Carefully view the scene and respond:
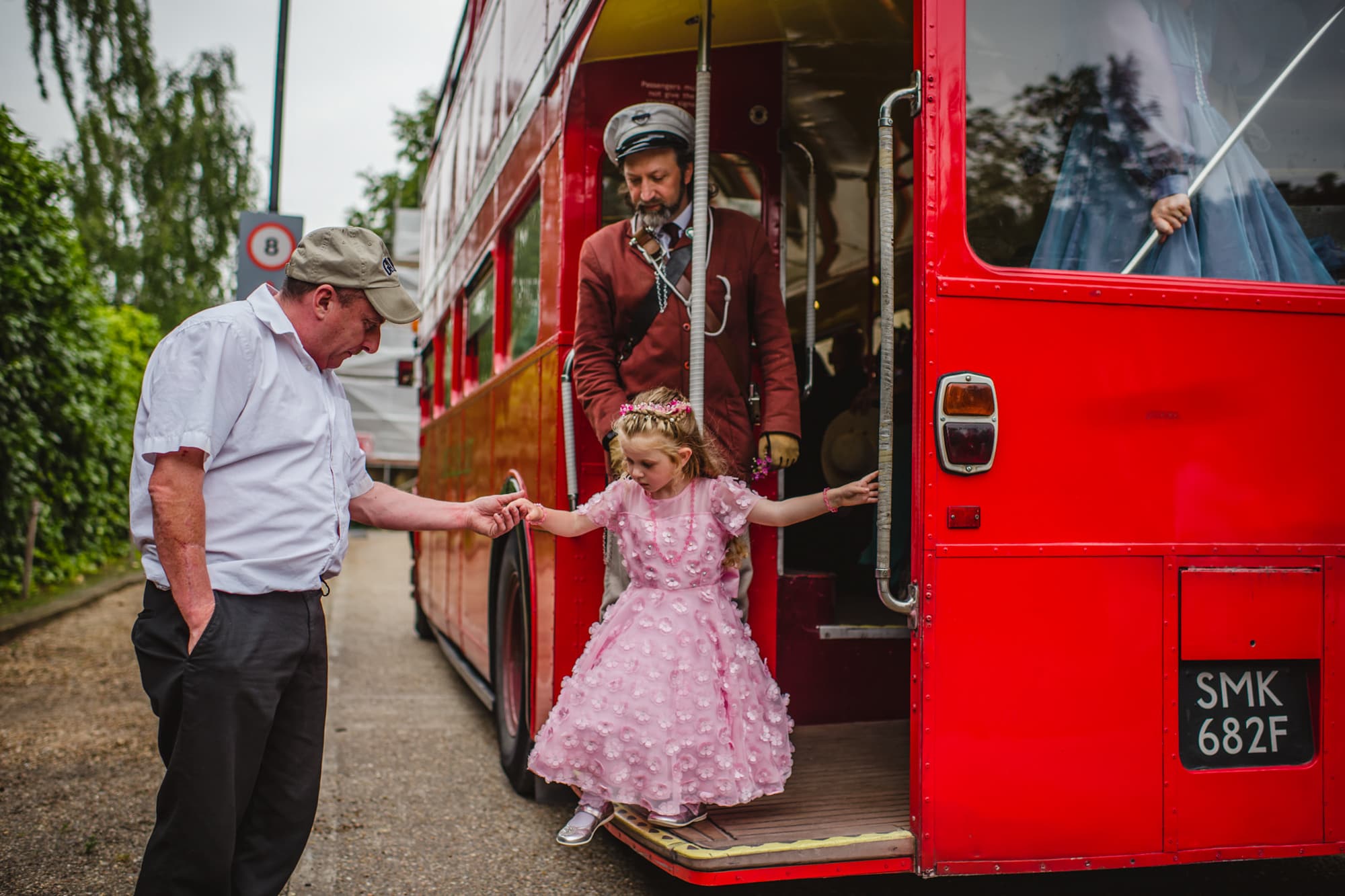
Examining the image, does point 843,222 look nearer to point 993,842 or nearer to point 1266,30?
point 1266,30

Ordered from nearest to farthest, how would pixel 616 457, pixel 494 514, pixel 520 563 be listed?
pixel 494 514, pixel 616 457, pixel 520 563

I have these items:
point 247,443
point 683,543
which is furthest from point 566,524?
point 247,443

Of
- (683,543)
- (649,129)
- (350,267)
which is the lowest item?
(683,543)

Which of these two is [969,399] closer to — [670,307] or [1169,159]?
[1169,159]

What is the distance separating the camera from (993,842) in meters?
2.67

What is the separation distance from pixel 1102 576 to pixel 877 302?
274 cm

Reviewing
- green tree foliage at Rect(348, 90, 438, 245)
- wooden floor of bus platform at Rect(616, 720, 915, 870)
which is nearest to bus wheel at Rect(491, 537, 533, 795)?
wooden floor of bus platform at Rect(616, 720, 915, 870)

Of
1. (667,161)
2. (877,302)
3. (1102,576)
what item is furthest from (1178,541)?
(877,302)

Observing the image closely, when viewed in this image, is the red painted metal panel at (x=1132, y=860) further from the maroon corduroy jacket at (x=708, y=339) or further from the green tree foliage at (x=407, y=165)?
the green tree foliage at (x=407, y=165)

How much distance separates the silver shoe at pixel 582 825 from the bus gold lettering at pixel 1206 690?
169cm

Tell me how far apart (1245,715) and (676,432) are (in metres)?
1.70

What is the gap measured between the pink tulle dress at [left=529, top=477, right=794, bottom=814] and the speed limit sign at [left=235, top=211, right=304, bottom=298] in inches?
203

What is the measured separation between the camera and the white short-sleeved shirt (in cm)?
218

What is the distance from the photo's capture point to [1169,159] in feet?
9.56
